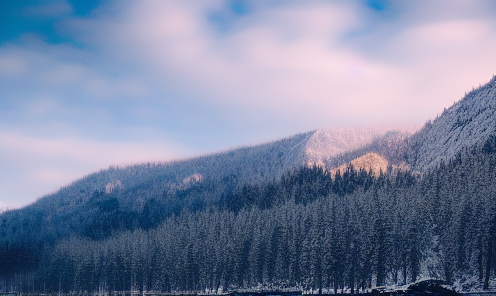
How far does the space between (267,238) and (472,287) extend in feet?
180

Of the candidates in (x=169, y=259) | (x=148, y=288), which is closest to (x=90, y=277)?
(x=148, y=288)

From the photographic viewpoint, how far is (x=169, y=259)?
470ft

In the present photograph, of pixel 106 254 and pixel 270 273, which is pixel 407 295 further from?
pixel 106 254

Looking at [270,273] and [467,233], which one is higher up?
[467,233]

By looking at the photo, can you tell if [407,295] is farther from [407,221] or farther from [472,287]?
[407,221]

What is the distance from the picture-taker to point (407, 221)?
11012 centimetres

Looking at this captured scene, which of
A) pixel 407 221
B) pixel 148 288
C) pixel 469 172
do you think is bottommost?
pixel 148 288

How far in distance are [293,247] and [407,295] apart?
38484mm

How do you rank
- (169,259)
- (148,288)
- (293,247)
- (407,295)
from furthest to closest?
(148,288) → (169,259) → (293,247) → (407,295)

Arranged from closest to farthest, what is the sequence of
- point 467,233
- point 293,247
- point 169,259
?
point 467,233
point 293,247
point 169,259

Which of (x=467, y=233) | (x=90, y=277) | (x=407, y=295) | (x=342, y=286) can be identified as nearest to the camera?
(x=407, y=295)

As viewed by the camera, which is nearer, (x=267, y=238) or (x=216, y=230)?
(x=267, y=238)

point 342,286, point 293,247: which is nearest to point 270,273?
point 293,247

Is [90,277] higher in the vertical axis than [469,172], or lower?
lower
